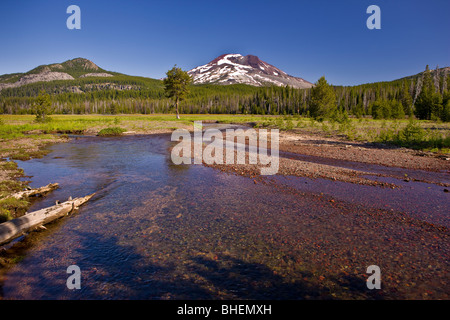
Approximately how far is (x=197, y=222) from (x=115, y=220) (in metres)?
3.51

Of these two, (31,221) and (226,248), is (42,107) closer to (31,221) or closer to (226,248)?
(31,221)

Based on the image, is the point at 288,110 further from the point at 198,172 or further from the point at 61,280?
the point at 61,280

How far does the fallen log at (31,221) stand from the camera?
7.68 metres

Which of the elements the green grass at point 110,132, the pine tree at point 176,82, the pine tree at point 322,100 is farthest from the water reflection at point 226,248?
the pine tree at point 176,82

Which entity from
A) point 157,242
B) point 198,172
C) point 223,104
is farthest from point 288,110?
point 157,242

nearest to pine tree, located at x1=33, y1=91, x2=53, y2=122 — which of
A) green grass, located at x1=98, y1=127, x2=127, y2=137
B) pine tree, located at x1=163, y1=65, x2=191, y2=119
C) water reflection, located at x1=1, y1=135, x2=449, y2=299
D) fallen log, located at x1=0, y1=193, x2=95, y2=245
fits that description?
green grass, located at x1=98, y1=127, x2=127, y2=137

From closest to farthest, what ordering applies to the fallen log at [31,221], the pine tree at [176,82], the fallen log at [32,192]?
the fallen log at [31,221] < the fallen log at [32,192] < the pine tree at [176,82]

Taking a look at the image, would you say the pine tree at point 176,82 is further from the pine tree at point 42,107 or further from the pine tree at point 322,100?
the pine tree at point 322,100

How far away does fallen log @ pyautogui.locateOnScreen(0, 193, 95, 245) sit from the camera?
25.2 ft

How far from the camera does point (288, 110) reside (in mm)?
157250

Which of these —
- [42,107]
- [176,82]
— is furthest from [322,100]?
[42,107]

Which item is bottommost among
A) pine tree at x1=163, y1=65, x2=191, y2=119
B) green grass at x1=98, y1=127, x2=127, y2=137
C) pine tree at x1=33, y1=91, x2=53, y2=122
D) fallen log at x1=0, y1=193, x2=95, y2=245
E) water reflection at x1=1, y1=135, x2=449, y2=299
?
water reflection at x1=1, y1=135, x2=449, y2=299

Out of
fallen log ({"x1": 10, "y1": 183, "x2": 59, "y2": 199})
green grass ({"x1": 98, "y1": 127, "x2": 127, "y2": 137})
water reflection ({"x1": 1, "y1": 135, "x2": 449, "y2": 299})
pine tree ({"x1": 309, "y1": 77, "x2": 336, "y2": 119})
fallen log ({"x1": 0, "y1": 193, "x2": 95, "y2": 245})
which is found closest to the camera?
water reflection ({"x1": 1, "y1": 135, "x2": 449, "y2": 299})

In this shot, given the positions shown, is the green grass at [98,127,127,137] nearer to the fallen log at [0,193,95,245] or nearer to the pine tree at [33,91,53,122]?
the pine tree at [33,91,53,122]
